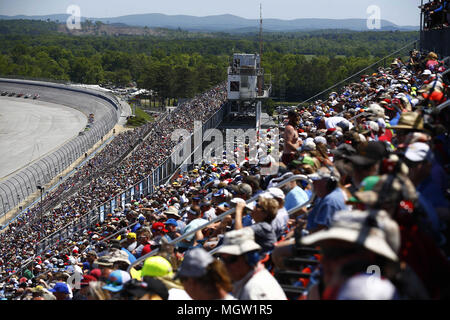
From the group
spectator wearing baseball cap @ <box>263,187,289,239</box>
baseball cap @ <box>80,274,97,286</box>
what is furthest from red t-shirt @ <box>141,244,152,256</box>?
spectator wearing baseball cap @ <box>263,187,289,239</box>

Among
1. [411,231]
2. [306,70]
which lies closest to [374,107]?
[411,231]

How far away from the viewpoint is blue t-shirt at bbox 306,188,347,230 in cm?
426

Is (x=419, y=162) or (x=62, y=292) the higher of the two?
(x=419, y=162)

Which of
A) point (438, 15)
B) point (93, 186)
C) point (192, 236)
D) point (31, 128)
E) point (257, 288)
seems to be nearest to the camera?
point (257, 288)

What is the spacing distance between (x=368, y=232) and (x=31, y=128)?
236 ft

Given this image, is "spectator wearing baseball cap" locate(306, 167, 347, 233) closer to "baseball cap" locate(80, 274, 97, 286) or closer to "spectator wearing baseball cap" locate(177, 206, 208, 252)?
"spectator wearing baseball cap" locate(177, 206, 208, 252)

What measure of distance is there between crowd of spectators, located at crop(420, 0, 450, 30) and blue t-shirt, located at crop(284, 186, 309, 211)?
929 centimetres

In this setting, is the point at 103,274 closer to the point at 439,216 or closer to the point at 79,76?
the point at 439,216

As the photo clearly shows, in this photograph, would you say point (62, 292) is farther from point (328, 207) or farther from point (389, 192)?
point (389, 192)

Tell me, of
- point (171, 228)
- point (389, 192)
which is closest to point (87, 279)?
point (171, 228)

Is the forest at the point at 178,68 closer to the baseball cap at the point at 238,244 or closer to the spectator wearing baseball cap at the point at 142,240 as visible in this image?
the spectator wearing baseball cap at the point at 142,240

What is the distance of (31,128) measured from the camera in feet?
230
